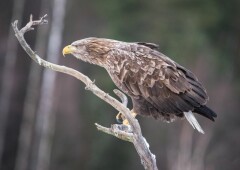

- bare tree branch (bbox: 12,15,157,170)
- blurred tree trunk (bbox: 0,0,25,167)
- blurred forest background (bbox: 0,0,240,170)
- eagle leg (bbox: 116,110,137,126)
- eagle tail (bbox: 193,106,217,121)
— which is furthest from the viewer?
blurred tree trunk (bbox: 0,0,25,167)

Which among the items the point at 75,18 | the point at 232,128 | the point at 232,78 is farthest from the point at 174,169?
the point at 75,18

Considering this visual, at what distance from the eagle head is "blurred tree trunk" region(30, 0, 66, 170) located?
9.88 m

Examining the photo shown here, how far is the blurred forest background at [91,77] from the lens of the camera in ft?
56.8

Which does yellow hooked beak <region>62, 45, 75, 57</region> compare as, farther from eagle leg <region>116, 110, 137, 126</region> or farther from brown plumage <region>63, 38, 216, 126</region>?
eagle leg <region>116, 110, 137, 126</region>

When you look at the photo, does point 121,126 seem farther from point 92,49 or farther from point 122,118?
point 92,49

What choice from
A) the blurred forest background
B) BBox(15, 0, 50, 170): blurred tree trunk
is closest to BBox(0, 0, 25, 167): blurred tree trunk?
the blurred forest background

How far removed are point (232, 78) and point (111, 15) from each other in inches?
121

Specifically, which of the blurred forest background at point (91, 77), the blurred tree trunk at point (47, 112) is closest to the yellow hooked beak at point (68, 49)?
the blurred forest background at point (91, 77)

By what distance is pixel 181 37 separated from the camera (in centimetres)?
1739

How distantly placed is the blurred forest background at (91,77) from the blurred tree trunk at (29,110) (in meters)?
0.02

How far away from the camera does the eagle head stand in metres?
8.27

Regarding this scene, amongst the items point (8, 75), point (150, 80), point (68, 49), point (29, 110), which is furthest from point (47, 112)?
point (150, 80)

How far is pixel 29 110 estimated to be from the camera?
18.7 metres

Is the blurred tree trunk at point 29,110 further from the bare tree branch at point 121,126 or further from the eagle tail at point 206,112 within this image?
the bare tree branch at point 121,126
